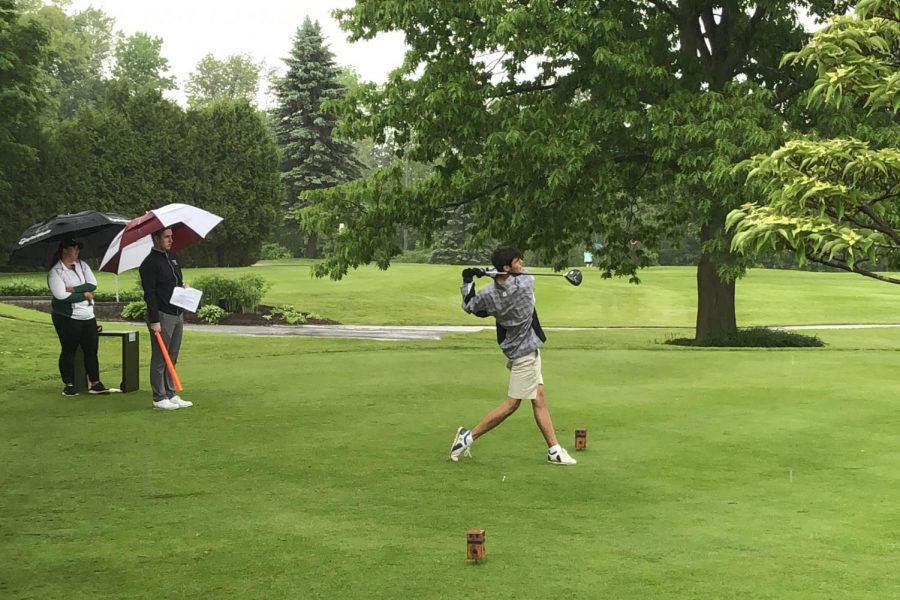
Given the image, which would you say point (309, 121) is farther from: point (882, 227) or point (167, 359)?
point (882, 227)

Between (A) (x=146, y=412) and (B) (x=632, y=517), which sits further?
(A) (x=146, y=412)

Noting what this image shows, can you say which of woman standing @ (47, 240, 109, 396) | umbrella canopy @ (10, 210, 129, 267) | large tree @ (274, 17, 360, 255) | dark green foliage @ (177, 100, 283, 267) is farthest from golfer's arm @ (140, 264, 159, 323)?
large tree @ (274, 17, 360, 255)

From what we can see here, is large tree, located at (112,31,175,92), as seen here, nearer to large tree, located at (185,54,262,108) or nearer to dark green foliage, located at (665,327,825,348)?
large tree, located at (185,54,262,108)

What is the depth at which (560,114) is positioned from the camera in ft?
68.6

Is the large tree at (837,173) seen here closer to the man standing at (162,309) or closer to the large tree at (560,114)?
the man standing at (162,309)

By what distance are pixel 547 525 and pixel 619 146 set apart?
14.9 meters

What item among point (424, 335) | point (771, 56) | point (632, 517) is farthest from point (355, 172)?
point (632, 517)

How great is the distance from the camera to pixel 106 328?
26.0m

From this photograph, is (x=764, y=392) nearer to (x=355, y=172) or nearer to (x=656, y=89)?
(x=656, y=89)

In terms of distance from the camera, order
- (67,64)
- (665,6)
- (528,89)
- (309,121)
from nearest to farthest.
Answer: (528,89)
(665,6)
(309,121)
(67,64)

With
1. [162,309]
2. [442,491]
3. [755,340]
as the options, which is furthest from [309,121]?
[442,491]

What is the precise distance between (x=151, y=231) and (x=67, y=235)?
182 centimetres

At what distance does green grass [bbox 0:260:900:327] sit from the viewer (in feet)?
129

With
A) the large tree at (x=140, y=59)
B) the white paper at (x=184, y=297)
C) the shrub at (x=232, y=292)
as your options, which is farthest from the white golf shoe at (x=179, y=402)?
the large tree at (x=140, y=59)
